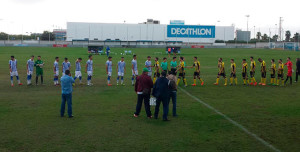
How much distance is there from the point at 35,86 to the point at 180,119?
12.2m

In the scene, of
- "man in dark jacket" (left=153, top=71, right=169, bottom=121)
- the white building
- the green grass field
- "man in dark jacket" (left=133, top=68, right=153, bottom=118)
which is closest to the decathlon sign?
the white building

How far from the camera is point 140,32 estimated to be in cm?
12200

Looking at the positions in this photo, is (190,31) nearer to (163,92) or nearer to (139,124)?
(163,92)

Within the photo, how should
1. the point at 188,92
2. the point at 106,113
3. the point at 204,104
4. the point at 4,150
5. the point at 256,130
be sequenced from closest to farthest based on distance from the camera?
the point at 4,150 → the point at 256,130 → the point at 106,113 → the point at 204,104 → the point at 188,92

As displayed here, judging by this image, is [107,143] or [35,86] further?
[35,86]

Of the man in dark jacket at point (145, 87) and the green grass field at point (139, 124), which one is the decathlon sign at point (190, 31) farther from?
Answer: the man in dark jacket at point (145, 87)

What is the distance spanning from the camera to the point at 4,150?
842 centimetres

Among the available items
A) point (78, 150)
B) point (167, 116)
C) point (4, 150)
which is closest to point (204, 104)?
point (167, 116)

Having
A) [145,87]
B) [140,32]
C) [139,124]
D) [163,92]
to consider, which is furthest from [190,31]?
[139,124]

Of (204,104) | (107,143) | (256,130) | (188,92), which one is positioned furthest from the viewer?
(188,92)

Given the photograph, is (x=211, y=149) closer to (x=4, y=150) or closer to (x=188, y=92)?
(x=4, y=150)

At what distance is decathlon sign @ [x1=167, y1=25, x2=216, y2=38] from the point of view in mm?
118500

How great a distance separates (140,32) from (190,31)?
1951cm

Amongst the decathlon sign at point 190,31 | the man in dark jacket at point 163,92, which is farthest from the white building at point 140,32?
the man in dark jacket at point 163,92
